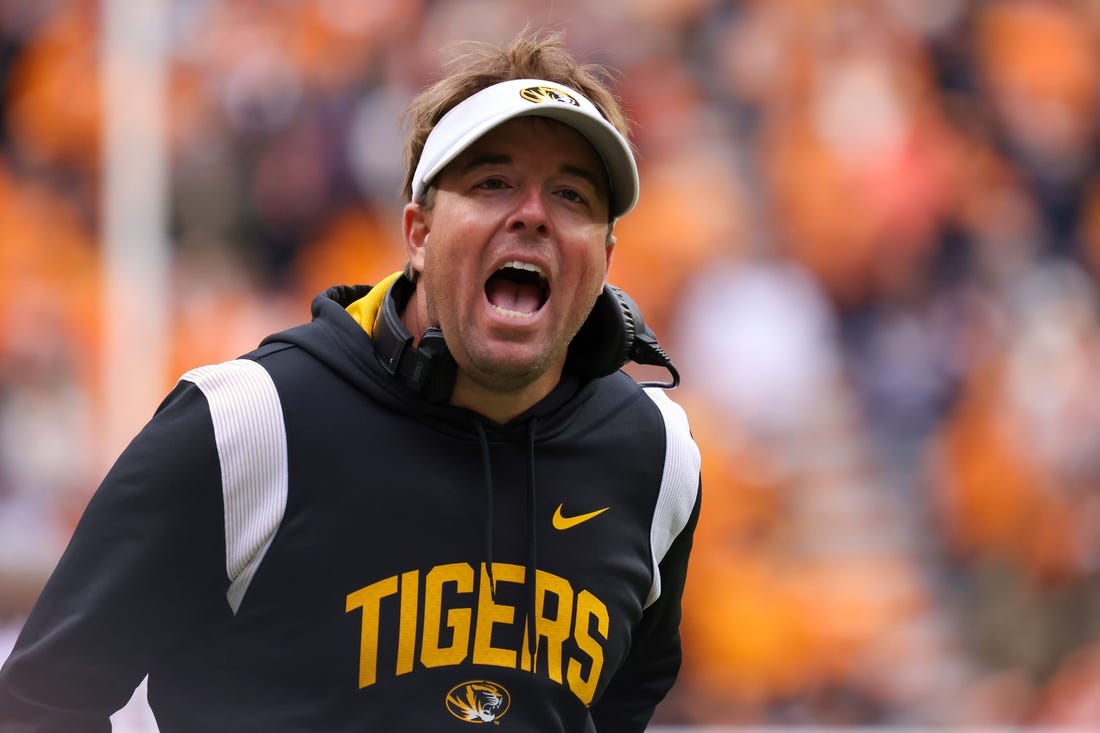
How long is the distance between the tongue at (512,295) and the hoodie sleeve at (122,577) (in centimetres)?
45

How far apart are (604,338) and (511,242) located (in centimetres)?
29

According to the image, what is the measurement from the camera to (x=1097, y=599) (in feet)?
18.6

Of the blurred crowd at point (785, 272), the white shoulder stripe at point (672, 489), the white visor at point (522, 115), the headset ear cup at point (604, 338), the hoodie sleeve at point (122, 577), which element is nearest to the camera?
the hoodie sleeve at point (122, 577)

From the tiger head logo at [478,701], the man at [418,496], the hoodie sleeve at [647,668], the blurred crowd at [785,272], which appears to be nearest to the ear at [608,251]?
the man at [418,496]

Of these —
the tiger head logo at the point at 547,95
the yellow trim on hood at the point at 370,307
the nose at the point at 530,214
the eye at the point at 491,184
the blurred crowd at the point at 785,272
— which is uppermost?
the blurred crowd at the point at 785,272

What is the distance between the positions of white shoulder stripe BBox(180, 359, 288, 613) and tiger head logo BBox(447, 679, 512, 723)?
32 centimetres

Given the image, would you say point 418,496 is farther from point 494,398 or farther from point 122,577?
point 122,577

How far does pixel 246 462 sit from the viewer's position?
2.02 m

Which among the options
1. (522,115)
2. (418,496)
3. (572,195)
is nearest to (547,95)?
(522,115)

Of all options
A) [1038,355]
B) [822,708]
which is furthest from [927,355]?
[822,708]

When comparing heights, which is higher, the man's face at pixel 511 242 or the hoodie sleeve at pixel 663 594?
the man's face at pixel 511 242

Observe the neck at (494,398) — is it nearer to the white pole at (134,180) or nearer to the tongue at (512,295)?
the tongue at (512,295)

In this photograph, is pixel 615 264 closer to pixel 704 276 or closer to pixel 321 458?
pixel 704 276

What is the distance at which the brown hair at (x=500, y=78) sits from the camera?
2.26 metres
